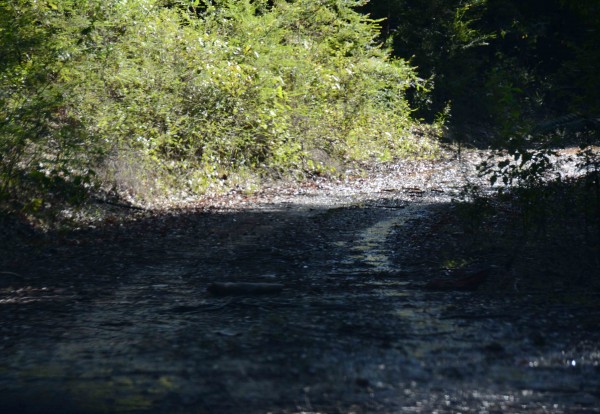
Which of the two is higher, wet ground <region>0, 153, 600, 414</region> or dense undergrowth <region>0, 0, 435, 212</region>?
dense undergrowth <region>0, 0, 435, 212</region>

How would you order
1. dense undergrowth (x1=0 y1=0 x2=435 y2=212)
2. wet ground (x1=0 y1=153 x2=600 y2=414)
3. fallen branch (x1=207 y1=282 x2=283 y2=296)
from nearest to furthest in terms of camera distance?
wet ground (x1=0 y1=153 x2=600 y2=414) < fallen branch (x1=207 y1=282 x2=283 y2=296) < dense undergrowth (x1=0 y1=0 x2=435 y2=212)

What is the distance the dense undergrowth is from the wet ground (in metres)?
2.29

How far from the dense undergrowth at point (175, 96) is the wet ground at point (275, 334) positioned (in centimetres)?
229

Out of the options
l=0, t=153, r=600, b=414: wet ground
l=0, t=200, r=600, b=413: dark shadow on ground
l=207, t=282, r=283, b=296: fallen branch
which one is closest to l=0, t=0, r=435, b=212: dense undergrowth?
l=0, t=153, r=600, b=414: wet ground

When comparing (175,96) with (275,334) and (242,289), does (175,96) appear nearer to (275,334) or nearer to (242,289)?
(242,289)

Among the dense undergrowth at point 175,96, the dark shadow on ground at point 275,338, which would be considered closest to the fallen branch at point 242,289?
the dark shadow on ground at point 275,338

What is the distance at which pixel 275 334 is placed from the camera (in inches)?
259

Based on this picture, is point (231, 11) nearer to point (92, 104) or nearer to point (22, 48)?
point (92, 104)

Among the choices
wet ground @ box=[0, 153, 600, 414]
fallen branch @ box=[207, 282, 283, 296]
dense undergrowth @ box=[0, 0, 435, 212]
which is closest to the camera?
wet ground @ box=[0, 153, 600, 414]

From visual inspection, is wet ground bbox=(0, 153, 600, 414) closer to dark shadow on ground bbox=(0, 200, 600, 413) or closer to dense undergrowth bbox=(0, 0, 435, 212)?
dark shadow on ground bbox=(0, 200, 600, 413)

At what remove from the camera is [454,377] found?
543cm

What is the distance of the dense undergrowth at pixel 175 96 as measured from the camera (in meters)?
12.9

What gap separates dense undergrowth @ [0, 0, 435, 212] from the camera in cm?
1289

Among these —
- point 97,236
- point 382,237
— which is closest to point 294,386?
point 382,237
